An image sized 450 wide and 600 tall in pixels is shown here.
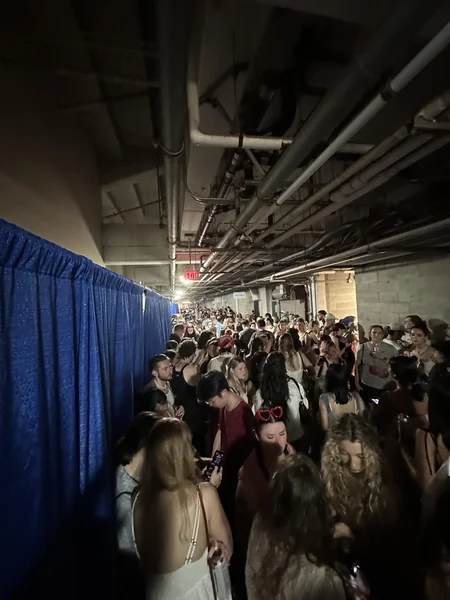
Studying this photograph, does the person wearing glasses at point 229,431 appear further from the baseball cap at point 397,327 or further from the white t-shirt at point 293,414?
the baseball cap at point 397,327

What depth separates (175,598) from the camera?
1358 millimetres

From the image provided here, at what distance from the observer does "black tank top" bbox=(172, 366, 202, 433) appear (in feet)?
11.8

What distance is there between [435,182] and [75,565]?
569cm

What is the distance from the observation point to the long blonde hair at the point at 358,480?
1.62 m

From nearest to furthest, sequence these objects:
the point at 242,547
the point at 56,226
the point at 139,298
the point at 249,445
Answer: the point at 242,547, the point at 249,445, the point at 56,226, the point at 139,298

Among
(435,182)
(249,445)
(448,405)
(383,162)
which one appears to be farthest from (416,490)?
(435,182)

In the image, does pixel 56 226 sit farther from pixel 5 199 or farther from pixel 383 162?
pixel 383 162

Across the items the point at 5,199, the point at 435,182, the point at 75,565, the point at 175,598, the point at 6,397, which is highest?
the point at 435,182

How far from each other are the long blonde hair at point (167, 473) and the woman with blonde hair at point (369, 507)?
0.79 m

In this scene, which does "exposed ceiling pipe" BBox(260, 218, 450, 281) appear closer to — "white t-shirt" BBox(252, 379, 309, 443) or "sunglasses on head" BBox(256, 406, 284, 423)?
"white t-shirt" BBox(252, 379, 309, 443)

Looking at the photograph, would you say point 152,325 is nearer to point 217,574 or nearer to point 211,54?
point 211,54

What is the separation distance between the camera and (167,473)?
1414 mm

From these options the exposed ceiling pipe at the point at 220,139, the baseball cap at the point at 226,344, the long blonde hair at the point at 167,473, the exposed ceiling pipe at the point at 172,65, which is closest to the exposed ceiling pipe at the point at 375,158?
the exposed ceiling pipe at the point at 220,139

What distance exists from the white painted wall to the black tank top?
80.9 inches
